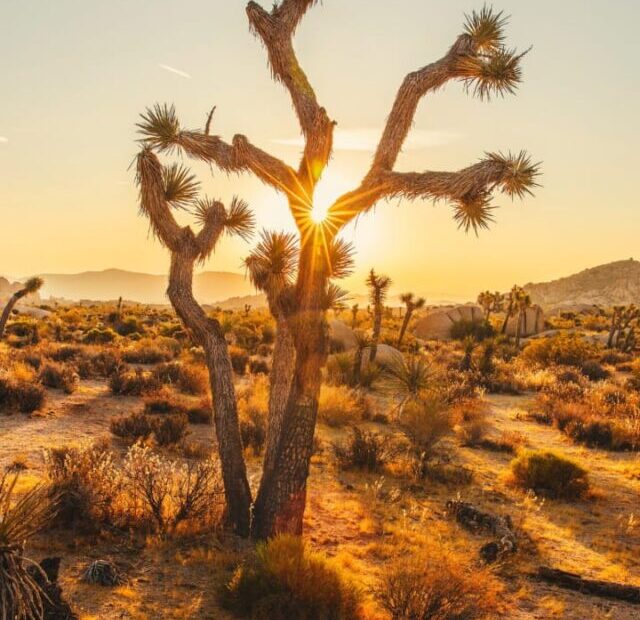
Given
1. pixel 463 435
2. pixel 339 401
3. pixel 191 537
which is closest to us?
pixel 191 537

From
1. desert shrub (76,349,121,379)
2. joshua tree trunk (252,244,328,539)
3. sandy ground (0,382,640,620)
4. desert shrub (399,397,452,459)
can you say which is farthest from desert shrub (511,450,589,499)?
desert shrub (76,349,121,379)

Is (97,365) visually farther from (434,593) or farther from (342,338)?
(434,593)

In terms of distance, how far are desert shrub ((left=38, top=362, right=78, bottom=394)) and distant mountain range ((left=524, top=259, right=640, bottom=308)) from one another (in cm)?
11421

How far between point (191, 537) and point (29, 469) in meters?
3.47

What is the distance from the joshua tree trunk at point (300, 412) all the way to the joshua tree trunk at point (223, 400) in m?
0.41

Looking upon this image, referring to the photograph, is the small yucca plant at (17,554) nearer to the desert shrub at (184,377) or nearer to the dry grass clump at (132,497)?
the dry grass clump at (132,497)

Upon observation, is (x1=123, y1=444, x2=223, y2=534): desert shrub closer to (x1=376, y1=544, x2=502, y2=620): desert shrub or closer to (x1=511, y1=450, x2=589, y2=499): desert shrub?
(x1=376, y1=544, x2=502, y2=620): desert shrub

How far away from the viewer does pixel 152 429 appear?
1125 cm

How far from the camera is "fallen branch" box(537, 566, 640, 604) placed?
6.29 meters

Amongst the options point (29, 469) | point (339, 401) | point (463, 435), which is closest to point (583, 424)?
point (463, 435)

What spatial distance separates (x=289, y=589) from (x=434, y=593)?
129 centimetres

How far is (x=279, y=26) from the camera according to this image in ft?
23.4

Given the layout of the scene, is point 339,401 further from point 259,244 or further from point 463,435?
point 259,244

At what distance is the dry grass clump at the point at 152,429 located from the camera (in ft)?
35.9
